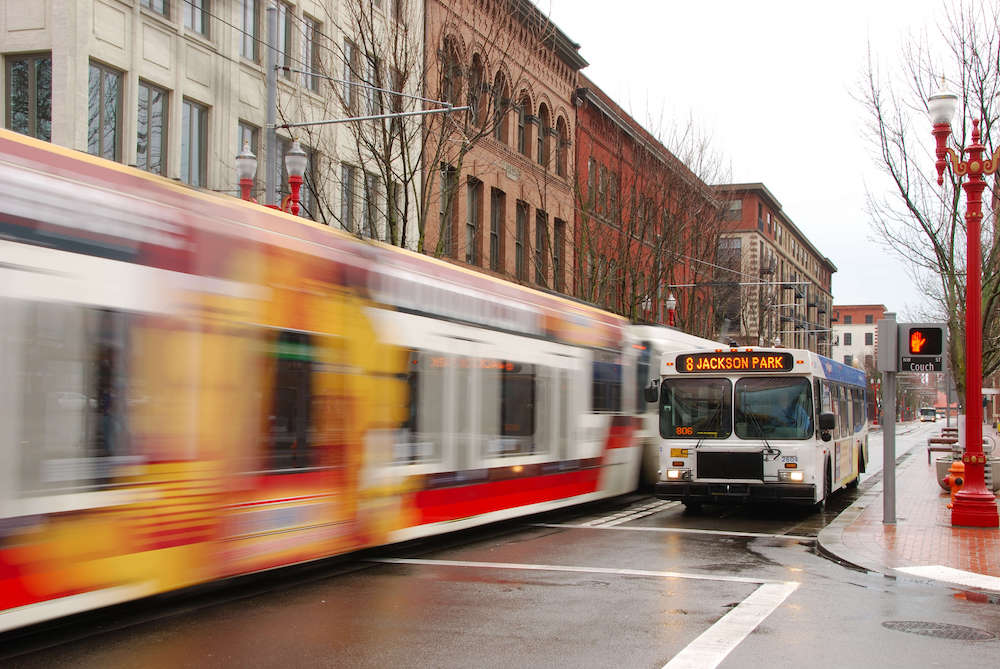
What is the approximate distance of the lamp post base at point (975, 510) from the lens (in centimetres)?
1448

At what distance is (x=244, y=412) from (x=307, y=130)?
18.1m

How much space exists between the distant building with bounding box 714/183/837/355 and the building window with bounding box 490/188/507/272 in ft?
27.5

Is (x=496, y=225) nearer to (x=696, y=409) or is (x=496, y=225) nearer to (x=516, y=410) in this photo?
(x=696, y=409)

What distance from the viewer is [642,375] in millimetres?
19094

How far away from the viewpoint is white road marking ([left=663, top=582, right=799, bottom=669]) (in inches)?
274

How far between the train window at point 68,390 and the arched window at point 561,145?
35226mm

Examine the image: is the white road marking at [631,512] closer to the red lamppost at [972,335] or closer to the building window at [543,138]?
the red lamppost at [972,335]

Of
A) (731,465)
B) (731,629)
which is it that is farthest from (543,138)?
(731,629)

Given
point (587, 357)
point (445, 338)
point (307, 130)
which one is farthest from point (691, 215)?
point (445, 338)

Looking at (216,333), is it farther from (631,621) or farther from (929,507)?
(929,507)

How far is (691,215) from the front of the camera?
37.9m

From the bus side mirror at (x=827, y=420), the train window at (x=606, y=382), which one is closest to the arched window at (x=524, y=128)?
the train window at (x=606, y=382)

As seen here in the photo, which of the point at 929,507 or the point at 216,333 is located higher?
the point at 216,333

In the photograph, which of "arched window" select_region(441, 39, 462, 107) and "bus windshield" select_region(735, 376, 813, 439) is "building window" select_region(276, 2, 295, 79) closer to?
"arched window" select_region(441, 39, 462, 107)
